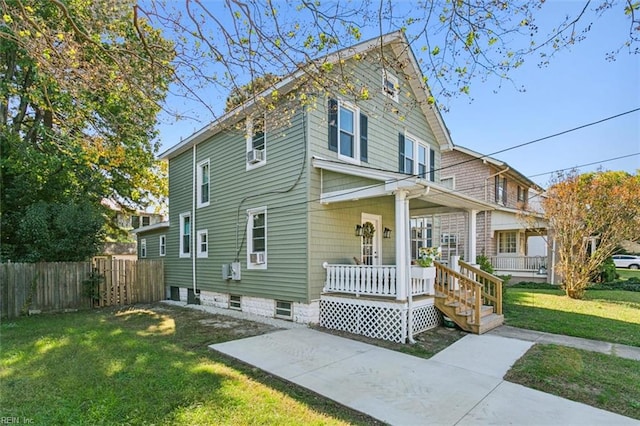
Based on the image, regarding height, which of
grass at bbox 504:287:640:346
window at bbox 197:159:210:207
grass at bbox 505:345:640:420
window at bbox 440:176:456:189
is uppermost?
window at bbox 440:176:456:189

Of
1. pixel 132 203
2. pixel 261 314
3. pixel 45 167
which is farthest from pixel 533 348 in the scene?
pixel 132 203

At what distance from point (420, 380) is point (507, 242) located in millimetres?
17190

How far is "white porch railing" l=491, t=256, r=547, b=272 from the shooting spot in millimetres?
17025

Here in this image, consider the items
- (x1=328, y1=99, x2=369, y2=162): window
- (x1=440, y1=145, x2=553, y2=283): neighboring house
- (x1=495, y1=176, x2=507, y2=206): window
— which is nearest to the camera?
(x1=328, y1=99, x2=369, y2=162): window

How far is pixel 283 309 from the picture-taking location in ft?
28.6

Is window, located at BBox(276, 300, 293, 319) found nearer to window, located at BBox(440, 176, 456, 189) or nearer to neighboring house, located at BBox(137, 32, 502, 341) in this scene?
neighboring house, located at BBox(137, 32, 502, 341)

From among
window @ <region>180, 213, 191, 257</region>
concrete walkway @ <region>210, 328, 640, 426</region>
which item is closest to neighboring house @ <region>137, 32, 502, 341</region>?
window @ <region>180, 213, 191, 257</region>

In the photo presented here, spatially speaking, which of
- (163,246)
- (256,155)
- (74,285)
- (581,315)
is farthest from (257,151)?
(581,315)

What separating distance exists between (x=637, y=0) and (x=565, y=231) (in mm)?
11015

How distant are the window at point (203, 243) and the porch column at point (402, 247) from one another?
7198mm

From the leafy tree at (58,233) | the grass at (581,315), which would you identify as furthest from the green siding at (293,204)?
the grass at (581,315)

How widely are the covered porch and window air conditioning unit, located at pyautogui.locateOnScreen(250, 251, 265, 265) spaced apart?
6.27ft

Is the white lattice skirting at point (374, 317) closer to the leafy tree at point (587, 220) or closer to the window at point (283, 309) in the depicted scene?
the window at point (283, 309)

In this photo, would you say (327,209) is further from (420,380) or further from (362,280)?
(420,380)
